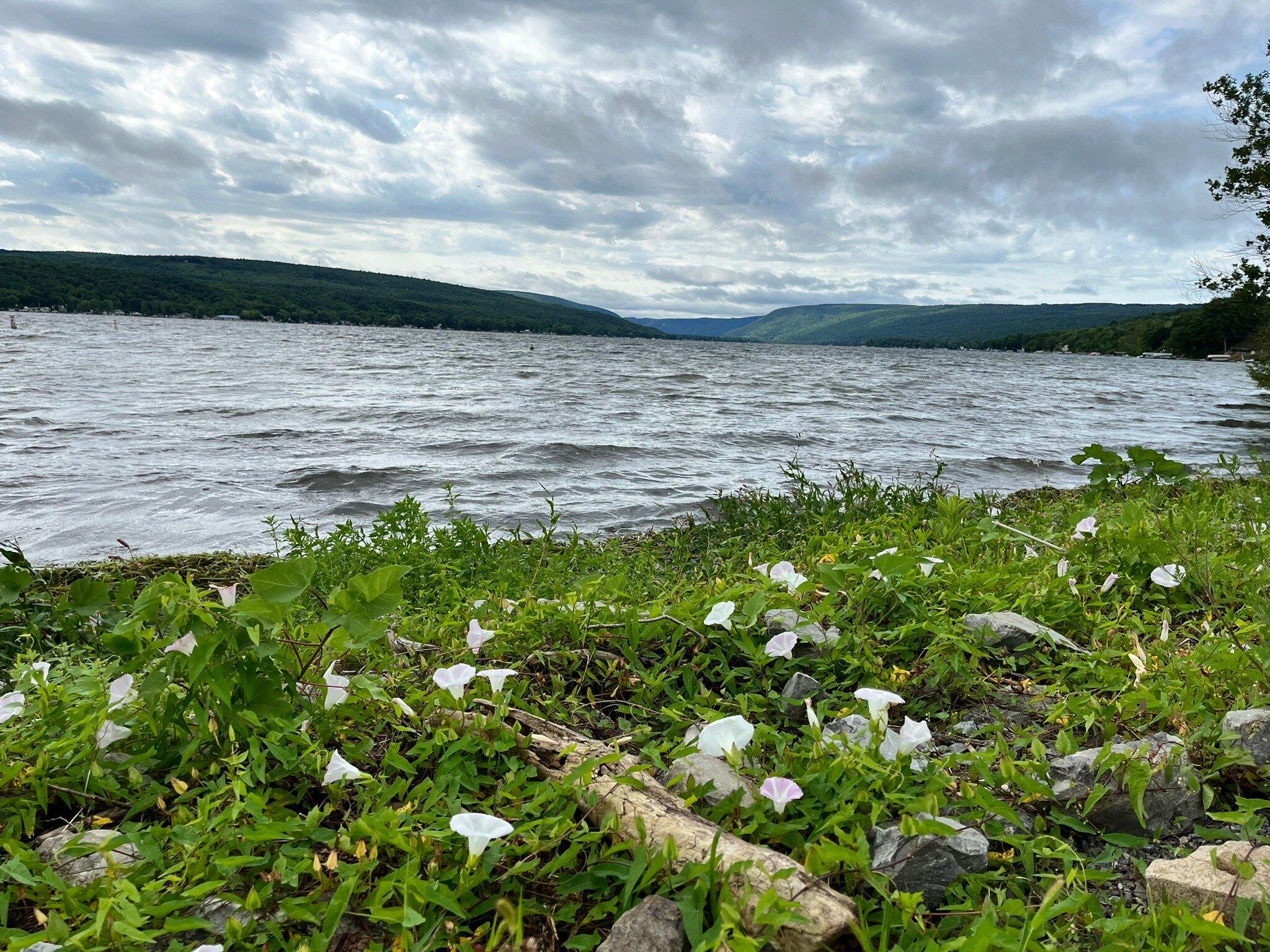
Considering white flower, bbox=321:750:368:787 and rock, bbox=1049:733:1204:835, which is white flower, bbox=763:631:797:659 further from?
white flower, bbox=321:750:368:787

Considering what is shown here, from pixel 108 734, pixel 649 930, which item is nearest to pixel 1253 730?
pixel 649 930

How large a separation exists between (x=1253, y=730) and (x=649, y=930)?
2.04m

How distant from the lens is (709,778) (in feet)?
7.04

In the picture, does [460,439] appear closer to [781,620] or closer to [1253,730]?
[781,620]

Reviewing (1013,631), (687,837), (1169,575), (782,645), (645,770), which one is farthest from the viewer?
(1169,575)

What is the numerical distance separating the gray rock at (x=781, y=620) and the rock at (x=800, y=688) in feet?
1.03

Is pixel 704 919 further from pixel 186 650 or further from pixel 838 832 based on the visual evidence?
pixel 186 650

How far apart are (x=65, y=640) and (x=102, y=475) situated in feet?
26.1

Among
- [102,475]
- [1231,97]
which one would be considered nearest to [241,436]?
[102,475]

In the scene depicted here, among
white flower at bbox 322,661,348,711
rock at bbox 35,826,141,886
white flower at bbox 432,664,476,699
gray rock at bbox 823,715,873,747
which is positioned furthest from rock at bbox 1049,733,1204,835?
rock at bbox 35,826,141,886

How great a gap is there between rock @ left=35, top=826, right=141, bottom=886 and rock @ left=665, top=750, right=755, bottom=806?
1382mm

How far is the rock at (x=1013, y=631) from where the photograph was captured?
3209 millimetres

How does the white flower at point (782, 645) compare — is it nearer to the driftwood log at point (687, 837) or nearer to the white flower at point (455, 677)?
the driftwood log at point (687, 837)

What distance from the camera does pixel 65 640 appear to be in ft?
13.1
